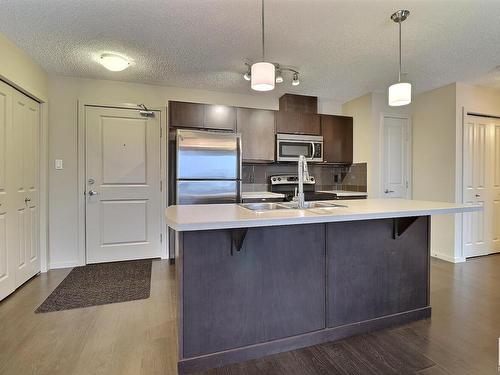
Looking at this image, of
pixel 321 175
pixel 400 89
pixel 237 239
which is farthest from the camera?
pixel 321 175

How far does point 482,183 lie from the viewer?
3.79m

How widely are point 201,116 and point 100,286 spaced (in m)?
2.27

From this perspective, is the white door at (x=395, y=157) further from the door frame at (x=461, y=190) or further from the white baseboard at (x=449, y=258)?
the white baseboard at (x=449, y=258)

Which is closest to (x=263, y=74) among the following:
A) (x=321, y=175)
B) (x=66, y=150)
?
(x=66, y=150)

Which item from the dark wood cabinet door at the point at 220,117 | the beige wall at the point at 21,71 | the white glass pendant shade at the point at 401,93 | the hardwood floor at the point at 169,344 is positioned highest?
the beige wall at the point at 21,71

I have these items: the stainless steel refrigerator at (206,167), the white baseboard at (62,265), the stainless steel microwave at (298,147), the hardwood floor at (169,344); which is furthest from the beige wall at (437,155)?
the white baseboard at (62,265)

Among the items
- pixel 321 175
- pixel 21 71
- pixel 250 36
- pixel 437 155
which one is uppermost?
pixel 250 36

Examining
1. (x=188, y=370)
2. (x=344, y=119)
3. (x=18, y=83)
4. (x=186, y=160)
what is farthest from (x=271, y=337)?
(x=344, y=119)

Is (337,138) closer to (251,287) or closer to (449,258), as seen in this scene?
(449,258)

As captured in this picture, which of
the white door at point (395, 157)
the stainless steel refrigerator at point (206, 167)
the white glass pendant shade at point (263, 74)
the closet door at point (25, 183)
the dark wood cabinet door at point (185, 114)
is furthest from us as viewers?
the white door at point (395, 157)

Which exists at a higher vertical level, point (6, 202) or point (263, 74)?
point (263, 74)

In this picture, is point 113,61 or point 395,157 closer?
point 113,61

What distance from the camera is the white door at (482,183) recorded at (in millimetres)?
3668

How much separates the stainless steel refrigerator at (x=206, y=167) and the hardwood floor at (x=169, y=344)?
128 centimetres
